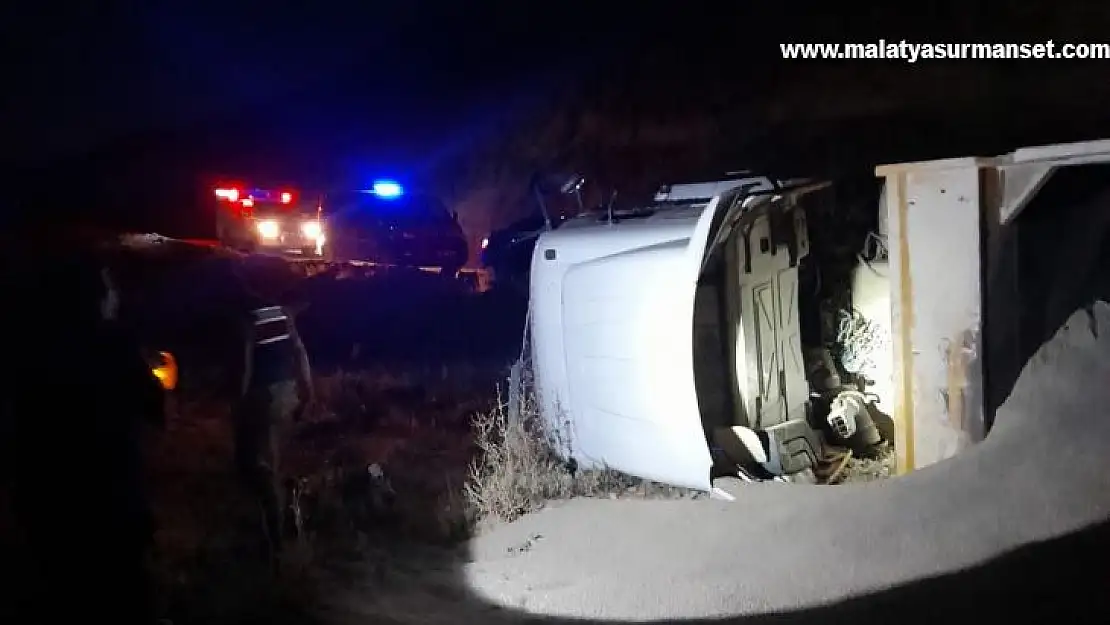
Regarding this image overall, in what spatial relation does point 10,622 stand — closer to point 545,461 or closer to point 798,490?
point 545,461

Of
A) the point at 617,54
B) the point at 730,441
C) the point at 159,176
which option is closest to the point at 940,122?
the point at 617,54

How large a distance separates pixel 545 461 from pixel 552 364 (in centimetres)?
70

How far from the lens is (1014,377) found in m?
5.72

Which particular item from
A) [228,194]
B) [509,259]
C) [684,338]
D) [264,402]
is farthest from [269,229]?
[684,338]

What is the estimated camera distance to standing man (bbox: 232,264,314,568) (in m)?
5.27

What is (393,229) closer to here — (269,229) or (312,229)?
(312,229)

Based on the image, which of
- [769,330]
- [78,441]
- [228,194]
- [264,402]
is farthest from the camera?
[228,194]

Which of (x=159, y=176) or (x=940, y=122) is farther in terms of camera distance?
(x=159, y=176)

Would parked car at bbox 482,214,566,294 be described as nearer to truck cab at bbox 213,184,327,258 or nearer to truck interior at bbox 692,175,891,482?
truck cab at bbox 213,184,327,258

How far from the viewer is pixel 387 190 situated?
1375cm

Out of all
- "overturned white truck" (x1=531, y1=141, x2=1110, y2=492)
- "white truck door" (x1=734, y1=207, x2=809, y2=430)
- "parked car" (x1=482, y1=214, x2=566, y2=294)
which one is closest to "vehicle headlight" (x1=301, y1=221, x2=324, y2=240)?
"parked car" (x1=482, y1=214, x2=566, y2=294)

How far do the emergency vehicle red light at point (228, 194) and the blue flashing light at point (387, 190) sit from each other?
1.95 m

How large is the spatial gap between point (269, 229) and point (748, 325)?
8890 mm

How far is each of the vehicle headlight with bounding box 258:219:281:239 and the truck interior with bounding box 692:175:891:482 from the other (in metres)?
8.39
